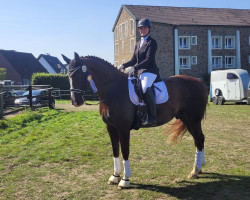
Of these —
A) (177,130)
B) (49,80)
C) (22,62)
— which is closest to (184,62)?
(49,80)

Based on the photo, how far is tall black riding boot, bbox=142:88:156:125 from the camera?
5383mm

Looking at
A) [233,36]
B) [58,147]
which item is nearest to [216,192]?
[58,147]

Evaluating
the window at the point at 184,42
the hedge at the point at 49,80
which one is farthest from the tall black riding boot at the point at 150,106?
the window at the point at 184,42

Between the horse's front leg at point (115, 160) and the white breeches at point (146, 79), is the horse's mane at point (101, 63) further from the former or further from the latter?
the horse's front leg at point (115, 160)

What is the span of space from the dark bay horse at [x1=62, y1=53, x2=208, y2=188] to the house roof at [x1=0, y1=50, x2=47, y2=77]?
57691mm

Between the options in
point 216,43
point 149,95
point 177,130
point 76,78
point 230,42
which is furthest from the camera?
point 230,42

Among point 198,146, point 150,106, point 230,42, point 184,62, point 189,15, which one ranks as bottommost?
point 198,146

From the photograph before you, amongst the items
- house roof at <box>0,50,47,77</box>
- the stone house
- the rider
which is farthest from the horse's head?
house roof at <box>0,50,47,77</box>

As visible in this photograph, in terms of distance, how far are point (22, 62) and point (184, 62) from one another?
35.1m

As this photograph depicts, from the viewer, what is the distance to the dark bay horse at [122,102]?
500 cm

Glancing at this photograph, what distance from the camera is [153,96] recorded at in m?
5.43

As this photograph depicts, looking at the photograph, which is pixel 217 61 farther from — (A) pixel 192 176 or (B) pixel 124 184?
(B) pixel 124 184

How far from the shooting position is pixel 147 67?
18.2 ft

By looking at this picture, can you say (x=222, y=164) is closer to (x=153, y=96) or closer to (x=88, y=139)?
(x=153, y=96)
